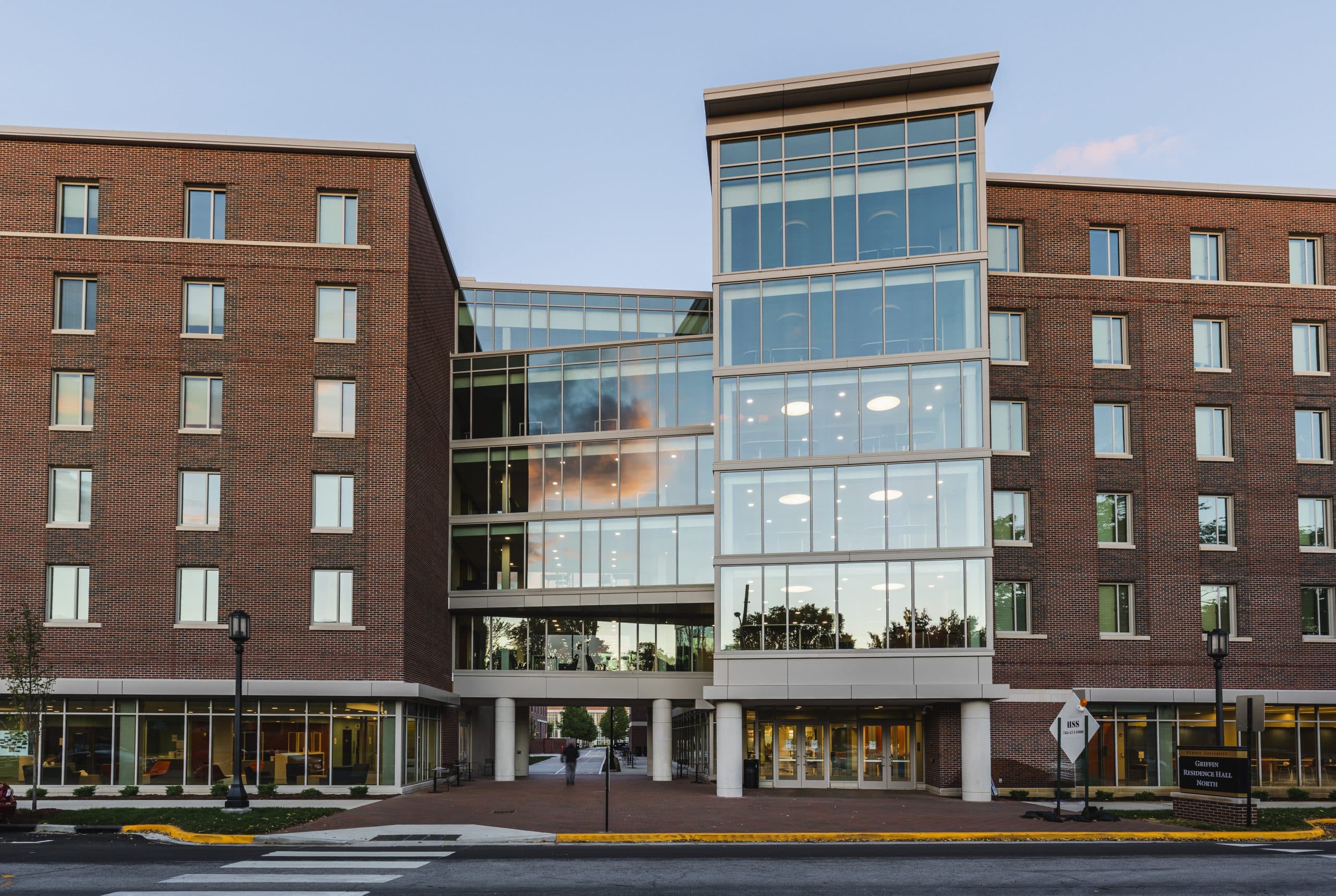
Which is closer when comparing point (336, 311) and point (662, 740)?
point (336, 311)

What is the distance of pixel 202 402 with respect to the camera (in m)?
35.9

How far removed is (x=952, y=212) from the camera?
116 feet

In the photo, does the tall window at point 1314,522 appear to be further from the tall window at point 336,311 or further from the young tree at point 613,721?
the tall window at point 336,311

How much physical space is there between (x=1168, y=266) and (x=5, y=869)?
3508 cm

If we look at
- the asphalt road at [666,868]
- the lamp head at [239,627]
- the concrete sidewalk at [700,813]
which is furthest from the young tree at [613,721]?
the lamp head at [239,627]

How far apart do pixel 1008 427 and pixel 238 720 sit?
23626 mm

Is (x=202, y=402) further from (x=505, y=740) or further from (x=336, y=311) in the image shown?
(x=505, y=740)

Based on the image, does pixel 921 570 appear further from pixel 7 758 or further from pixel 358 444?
pixel 7 758

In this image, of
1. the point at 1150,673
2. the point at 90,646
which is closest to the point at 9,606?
the point at 90,646

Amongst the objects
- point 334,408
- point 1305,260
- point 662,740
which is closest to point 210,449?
point 334,408

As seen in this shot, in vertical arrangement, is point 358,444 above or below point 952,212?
below

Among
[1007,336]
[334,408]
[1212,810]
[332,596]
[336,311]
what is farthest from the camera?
[1007,336]

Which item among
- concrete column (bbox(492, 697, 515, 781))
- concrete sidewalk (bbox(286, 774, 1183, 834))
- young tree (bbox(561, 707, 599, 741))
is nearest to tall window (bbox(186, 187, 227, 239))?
concrete sidewalk (bbox(286, 774, 1183, 834))

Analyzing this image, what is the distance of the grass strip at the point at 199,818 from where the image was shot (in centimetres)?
2373
